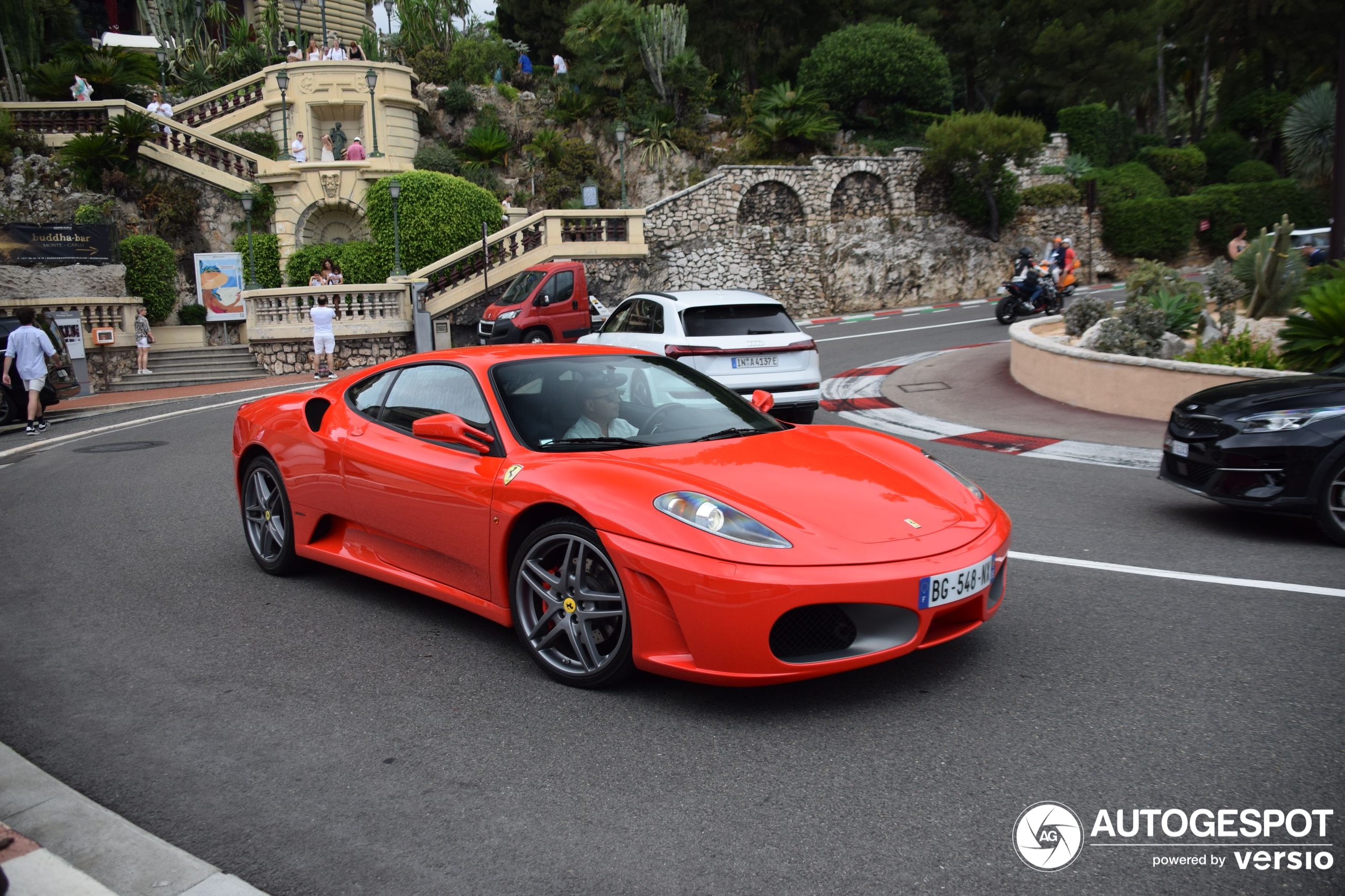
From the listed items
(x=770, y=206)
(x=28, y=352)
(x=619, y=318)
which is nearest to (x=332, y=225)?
(x=770, y=206)

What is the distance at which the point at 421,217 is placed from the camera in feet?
94.6

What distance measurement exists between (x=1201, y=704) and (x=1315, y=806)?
31.1 inches

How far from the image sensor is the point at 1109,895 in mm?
2713

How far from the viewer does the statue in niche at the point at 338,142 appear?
37031mm

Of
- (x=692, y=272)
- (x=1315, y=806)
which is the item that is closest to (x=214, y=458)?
(x=1315, y=806)

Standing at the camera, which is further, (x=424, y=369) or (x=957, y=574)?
(x=424, y=369)

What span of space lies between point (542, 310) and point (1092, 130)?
87.5 feet

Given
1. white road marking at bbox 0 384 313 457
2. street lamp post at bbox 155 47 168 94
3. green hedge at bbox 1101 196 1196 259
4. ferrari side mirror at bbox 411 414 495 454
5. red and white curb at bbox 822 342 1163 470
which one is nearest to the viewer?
ferrari side mirror at bbox 411 414 495 454

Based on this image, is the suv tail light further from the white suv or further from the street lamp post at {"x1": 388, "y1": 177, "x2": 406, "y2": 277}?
the street lamp post at {"x1": 388, "y1": 177, "x2": 406, "y2": 277}

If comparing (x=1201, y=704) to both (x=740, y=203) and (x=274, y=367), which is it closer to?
(x=274, y=367)

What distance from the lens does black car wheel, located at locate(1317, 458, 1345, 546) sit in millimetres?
6074

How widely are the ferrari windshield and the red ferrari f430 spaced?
1cm

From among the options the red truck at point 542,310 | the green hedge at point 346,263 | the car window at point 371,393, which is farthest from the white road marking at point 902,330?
the car window at point 371,393

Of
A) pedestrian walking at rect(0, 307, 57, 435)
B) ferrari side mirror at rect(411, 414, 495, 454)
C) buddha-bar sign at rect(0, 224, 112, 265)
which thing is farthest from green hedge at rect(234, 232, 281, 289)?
ferrari side mirror at rect(411, 414, 495, 454)
